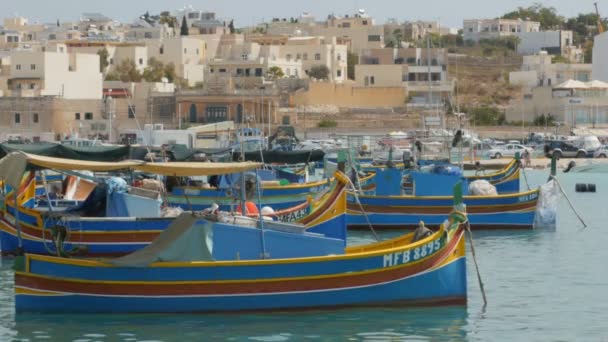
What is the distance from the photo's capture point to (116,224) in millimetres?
24891

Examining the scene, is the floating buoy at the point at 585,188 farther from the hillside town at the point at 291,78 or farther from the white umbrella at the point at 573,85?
the white umbrella at the point at 573,85

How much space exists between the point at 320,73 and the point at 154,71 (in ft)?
42.3

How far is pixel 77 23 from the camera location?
14438cm

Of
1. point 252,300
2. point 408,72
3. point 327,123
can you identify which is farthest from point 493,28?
point 252,300

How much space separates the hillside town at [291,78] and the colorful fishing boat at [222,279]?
6120cm

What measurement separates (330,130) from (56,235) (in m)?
75.7

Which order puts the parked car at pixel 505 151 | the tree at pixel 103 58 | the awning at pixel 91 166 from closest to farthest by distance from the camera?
the awning at pixel 91 166 < the parked car at pixel 505 151 < the tree at pixel 103 58

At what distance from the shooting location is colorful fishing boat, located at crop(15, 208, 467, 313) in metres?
20.0

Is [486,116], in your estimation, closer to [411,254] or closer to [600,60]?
[600,60]

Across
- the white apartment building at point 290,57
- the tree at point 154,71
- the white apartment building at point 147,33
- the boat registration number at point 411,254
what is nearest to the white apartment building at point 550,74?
the white apartment building at point 290,57

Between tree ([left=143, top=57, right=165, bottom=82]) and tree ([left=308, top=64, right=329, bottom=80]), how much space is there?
11.3 m

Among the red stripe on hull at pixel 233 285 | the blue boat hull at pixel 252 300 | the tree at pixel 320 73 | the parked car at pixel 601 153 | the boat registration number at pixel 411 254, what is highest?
the boat registration number at pixel 411 254

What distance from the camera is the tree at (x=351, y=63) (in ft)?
406

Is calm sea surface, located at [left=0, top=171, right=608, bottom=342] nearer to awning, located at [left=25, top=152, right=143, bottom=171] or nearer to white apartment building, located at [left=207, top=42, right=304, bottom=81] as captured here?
awning, located at [left=25, top=152, right=143, bottom=171]
